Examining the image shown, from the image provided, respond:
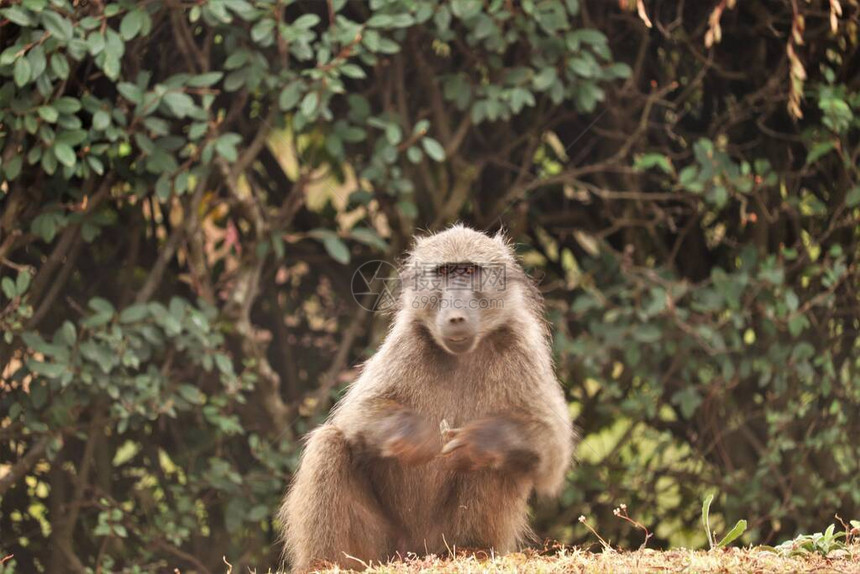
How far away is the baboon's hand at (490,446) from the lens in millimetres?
3432

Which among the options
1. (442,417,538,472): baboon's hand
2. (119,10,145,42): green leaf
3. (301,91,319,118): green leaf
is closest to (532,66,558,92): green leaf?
(301,91,319,118): green leaf

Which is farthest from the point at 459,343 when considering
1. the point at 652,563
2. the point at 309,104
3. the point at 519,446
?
the point at 309,104

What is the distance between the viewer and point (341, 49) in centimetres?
465

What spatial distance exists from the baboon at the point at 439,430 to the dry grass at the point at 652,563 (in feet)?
0.96

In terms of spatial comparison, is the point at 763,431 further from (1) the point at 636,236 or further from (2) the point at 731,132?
(2) the point at 731,132

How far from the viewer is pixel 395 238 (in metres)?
5.46

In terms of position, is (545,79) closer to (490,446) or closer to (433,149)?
(433,149)

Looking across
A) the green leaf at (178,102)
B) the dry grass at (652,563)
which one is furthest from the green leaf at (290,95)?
the dry grass at (652,563)

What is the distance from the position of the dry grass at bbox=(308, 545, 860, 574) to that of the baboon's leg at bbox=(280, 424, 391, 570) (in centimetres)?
24

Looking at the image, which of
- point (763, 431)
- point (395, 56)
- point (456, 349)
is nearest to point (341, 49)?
point (395, 56)

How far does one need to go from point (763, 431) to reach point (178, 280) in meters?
3.33

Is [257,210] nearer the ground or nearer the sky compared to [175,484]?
nearer the sky

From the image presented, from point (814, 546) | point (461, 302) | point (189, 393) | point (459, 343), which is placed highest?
point (461, 302)

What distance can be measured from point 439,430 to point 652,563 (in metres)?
0.88
